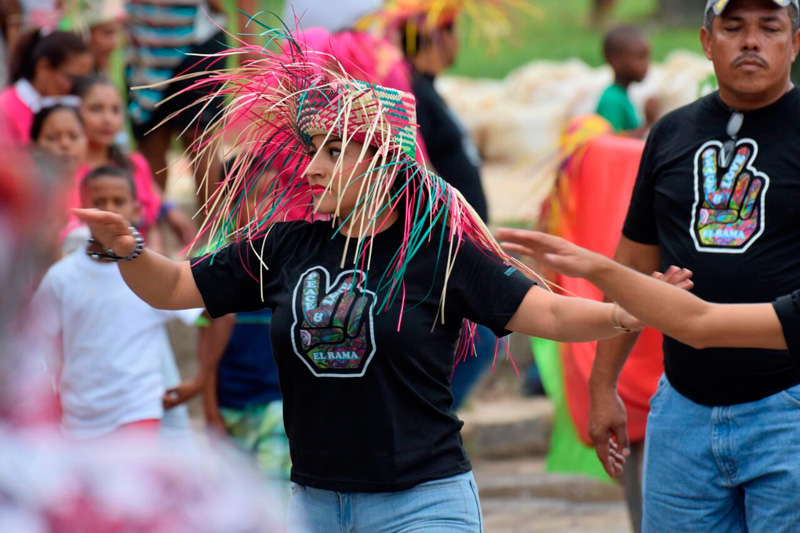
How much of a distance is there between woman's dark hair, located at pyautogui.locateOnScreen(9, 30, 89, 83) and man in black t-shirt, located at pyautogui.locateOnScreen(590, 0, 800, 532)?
325 centimetres

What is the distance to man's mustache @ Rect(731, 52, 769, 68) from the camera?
122 inches

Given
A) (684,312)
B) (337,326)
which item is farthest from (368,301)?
(684,312)

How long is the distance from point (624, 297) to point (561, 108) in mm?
8255

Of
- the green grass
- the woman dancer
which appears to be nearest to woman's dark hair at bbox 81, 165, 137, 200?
the woman dancer

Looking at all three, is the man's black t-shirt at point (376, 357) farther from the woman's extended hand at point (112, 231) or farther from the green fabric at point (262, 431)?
the green fabric at point (262, 431)

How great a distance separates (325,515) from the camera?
9.36 feet

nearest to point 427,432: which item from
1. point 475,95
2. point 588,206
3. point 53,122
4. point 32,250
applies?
point 32,250

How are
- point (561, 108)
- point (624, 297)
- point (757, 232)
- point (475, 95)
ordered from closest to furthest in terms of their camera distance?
point (624, 297)
point (757, 232)
point (561, 108)
point (475, 95)

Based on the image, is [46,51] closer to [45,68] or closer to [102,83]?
[45,68]

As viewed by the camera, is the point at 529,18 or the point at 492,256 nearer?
the point at 492,256

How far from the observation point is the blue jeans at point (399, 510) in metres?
2.79

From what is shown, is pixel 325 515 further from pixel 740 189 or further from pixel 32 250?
pixel 32 250

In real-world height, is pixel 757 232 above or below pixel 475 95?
above

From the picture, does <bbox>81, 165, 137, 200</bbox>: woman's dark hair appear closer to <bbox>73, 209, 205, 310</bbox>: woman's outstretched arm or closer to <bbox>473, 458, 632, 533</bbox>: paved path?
<bbox>73, 209, 205, 310</bbox>: woman's outstretched arm
